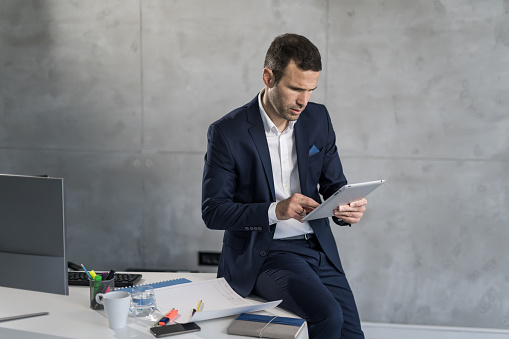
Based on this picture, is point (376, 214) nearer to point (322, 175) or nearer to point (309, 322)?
point (322, 175)

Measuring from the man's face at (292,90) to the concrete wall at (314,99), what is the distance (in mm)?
1179

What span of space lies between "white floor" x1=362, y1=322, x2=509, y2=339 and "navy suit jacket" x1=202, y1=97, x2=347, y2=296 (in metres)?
1.44

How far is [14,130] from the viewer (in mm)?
3748

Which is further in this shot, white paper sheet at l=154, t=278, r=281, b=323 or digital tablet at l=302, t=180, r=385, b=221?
digital tablet at l=302, t=180, r=385, b=221

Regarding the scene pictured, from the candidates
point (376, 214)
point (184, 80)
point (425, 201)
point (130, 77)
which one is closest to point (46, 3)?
point (130, 77)

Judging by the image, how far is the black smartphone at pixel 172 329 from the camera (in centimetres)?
158

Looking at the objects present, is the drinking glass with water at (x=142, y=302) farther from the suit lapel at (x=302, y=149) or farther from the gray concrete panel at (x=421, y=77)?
the gray concrete panel at (x=421, y=77)

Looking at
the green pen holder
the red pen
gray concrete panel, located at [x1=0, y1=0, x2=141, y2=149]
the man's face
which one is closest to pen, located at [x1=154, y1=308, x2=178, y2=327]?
the red pen

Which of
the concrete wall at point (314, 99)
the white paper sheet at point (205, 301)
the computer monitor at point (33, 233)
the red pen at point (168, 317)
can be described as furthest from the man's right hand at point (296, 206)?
the concrete wall at point (314, 99)

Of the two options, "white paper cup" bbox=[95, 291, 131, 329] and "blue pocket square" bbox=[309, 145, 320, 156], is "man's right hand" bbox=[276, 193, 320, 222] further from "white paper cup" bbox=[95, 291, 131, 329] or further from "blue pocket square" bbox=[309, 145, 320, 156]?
"white paper cup" bbox=[95, 291, 131, 329]

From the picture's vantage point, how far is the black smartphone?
5.17ft

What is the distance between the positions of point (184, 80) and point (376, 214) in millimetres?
1499

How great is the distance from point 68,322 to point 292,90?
4.03 feet

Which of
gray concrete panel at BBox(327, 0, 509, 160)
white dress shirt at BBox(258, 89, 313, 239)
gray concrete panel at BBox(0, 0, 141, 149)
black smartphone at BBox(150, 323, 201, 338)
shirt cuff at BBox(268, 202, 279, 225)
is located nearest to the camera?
black smartphone at BBox(150, 323, 201, 338)
